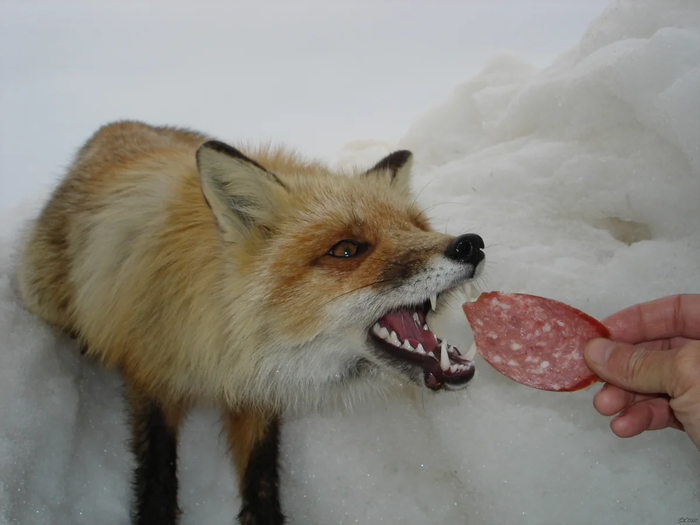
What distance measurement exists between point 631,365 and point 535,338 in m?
0.29

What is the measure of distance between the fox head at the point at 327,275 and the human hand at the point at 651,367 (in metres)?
0.34

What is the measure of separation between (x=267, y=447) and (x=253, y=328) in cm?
48

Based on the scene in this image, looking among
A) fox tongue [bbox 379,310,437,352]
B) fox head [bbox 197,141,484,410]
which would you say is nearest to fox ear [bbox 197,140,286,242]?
fox head [bbox 197,141,484,410]

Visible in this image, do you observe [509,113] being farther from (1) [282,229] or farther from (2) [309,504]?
(2) [309,504]

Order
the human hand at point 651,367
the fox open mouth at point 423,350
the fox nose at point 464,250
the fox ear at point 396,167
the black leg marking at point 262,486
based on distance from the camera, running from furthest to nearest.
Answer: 1. the fox ear at point 396,167
2. the black leg marking at point 262,486
3. the fox open mouth at point 423,350
4. the fox nose at point 464,250
5. the human hand at point 651,367

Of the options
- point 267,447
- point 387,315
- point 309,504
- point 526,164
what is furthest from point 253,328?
point 526,164

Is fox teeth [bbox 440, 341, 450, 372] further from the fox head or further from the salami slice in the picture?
the salami slice

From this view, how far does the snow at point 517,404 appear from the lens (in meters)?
1.53

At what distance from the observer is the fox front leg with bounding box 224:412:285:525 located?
1.48 metres

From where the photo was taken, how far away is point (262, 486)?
59.4 inches

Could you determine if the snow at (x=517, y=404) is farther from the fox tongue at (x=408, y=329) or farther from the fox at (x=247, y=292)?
the fox tongue at (x=408, y=329)

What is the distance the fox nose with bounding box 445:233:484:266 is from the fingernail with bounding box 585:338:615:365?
0.35m

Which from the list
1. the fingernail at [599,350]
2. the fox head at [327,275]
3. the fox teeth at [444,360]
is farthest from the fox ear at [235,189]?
the fingernail at [599,350]

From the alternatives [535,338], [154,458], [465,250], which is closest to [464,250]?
[465,250]
